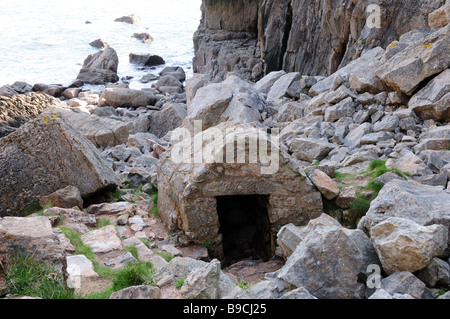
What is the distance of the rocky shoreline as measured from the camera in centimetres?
350

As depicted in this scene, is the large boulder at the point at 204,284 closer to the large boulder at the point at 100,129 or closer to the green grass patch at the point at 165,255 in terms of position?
the green grass patch at the point at 165,255

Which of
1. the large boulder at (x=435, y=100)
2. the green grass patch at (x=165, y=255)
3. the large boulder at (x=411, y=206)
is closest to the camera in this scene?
the large boulder at (x=411, y=206)

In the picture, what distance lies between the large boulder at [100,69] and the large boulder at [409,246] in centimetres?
2969

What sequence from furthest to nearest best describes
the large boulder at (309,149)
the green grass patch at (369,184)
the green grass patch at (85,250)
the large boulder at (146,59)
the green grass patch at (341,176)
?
the large boulder at (146,59)
the large boulder at (309,149)
the green grass patch at (341,176)
the green grass patch at (369,184)
the green grass patch at (85,250)

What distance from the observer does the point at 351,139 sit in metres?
8.55

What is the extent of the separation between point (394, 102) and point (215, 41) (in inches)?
848

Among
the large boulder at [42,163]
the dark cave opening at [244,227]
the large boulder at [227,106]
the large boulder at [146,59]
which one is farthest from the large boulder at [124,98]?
the dark cave opening at [244,227]

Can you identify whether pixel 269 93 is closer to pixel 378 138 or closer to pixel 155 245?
pixel 378 138

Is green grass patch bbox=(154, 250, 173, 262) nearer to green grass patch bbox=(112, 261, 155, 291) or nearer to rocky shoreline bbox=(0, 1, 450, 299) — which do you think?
rocky shoreline bbox=(0, 1, 450, 299)

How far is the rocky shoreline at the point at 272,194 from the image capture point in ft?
11.5

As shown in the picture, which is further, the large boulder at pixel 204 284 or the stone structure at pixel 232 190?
the stone structure at pixel 232 190

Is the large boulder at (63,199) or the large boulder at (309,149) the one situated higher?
the large boulder at (309,149)

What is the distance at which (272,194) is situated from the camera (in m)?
5.98
